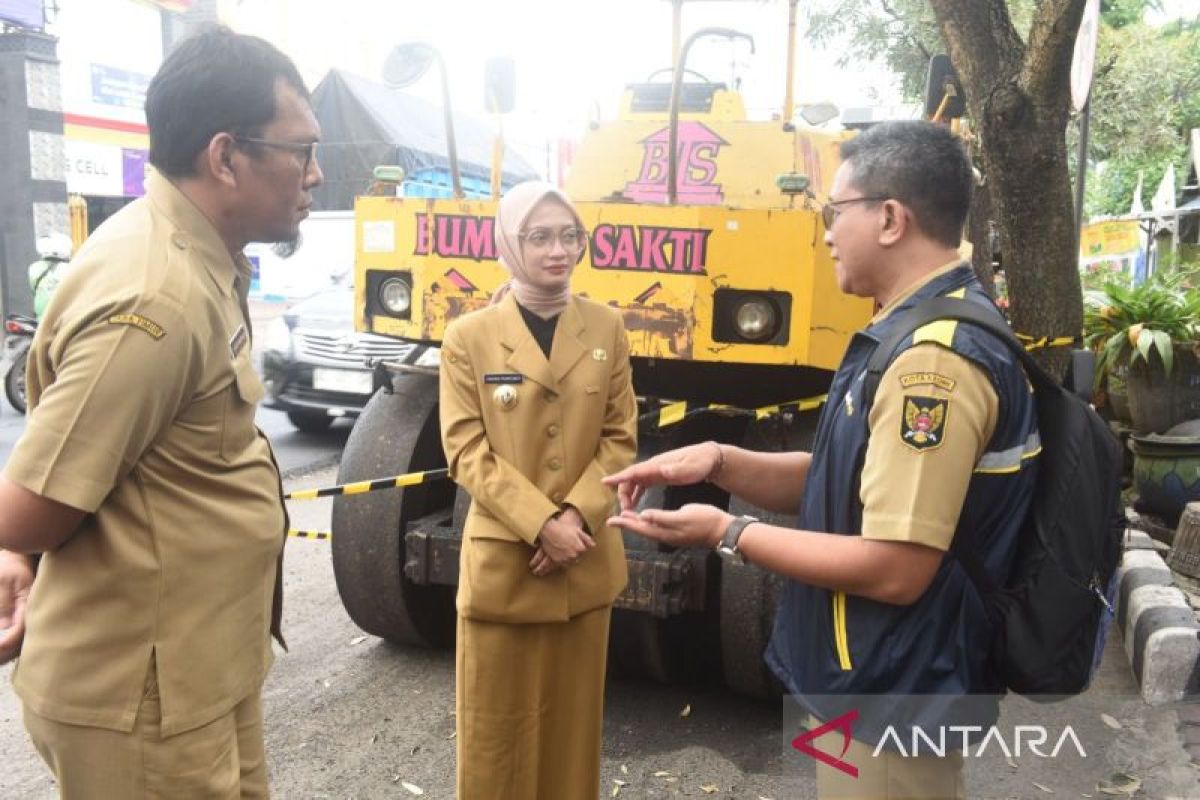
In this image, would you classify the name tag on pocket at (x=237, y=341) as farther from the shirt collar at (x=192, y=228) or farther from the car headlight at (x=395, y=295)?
the car headlight at (x=395, y=295)

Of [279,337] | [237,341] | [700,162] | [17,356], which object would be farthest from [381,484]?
[17,356]

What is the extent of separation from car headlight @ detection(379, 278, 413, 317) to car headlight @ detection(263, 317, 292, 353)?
5780 millimetres

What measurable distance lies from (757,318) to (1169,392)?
433 cm

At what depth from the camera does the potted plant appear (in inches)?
265

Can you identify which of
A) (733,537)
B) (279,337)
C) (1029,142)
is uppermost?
(1029,142)

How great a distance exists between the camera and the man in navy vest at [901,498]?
5.87 ft

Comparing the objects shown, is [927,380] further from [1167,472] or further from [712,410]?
[1167,472]

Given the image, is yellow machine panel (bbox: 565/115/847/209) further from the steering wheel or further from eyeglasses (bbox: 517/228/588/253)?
eyeglasses (bbox: 517/228/588/253)

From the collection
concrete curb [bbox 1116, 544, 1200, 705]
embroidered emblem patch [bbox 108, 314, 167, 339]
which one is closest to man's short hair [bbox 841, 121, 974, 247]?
embroidered emblem patch [bbox 108, 314, 167, 339]

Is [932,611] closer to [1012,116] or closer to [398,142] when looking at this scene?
[1012,116]

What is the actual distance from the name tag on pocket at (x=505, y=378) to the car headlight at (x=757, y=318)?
106cm

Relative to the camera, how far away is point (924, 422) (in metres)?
1.78

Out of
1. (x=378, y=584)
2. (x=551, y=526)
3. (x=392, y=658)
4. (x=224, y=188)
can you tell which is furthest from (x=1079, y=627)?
(x=392, y=658)

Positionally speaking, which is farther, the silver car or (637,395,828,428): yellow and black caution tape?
the silver car
